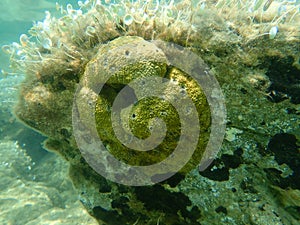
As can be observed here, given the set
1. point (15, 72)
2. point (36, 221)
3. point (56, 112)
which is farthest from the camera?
point (36, 221)

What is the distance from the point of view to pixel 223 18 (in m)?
2.44

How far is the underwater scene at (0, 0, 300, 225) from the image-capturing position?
222 centimetres

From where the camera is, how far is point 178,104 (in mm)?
2211

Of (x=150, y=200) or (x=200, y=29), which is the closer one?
(x=200, y=29)

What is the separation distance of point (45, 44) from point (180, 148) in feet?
5.83

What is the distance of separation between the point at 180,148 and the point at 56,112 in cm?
150

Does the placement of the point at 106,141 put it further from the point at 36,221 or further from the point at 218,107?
the point at 36,221

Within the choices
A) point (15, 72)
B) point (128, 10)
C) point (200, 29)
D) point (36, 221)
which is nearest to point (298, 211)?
point (200, 29)

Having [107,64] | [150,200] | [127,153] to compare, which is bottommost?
[150,200]

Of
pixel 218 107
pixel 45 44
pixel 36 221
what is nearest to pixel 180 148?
pixel 218 107

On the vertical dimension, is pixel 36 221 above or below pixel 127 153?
below

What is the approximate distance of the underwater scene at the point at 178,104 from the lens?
2223 millimetres

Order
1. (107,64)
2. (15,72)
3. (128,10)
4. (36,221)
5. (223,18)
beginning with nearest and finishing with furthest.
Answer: (107,64) → (223,18) → (128,10) → (15,72) → (36,221)

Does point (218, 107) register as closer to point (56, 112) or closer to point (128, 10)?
point (128, 10)
